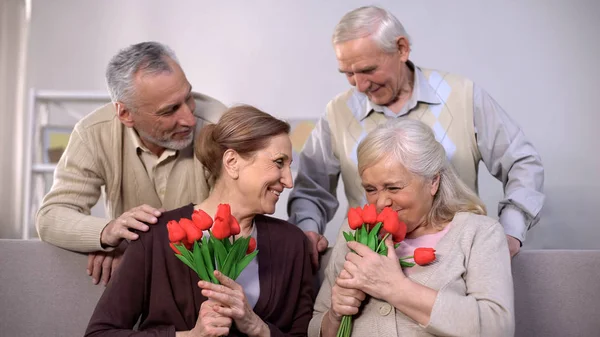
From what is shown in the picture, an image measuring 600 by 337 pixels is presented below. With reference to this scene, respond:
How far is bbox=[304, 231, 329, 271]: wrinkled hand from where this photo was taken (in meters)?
2.73

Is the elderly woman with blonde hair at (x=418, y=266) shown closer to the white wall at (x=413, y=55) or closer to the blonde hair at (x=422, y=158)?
the blonde hair at (x=422, y=158)

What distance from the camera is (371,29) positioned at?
3045mm

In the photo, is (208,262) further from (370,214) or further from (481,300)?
(481,300)

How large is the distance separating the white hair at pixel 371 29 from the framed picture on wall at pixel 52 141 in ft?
10.4

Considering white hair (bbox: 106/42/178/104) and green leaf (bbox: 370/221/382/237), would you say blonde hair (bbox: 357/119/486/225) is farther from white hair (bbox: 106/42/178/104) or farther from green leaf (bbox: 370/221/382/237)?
white hair (bbox: 106/42/178/104)

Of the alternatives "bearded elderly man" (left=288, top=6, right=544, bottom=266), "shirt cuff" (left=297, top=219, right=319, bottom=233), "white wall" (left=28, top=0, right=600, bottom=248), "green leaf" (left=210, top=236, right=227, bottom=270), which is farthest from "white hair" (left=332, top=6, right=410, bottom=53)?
"white wall" (left=28, top=0, right=600, bottom=248)

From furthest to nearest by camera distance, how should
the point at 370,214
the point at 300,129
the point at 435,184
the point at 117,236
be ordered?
1. the point at 300,129
2. the point at 117,236
3. the point at 435,184
4. the point at 370,214

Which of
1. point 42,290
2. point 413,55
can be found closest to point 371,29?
point 42,290

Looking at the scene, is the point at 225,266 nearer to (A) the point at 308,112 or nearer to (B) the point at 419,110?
(B) the point at 419,110

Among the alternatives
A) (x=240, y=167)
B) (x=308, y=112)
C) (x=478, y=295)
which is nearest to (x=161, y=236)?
(x=240, y=167)

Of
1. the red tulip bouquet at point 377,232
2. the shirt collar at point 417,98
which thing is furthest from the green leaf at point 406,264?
the shirt collar at point 417,98

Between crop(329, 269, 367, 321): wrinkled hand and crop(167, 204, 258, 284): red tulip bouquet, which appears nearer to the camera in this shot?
crop(167, 204, 258, 284): red tulip bouquet

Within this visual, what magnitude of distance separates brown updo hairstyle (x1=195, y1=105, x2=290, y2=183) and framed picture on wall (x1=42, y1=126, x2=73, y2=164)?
132 inches

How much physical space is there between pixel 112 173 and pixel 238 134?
854 millimetres
